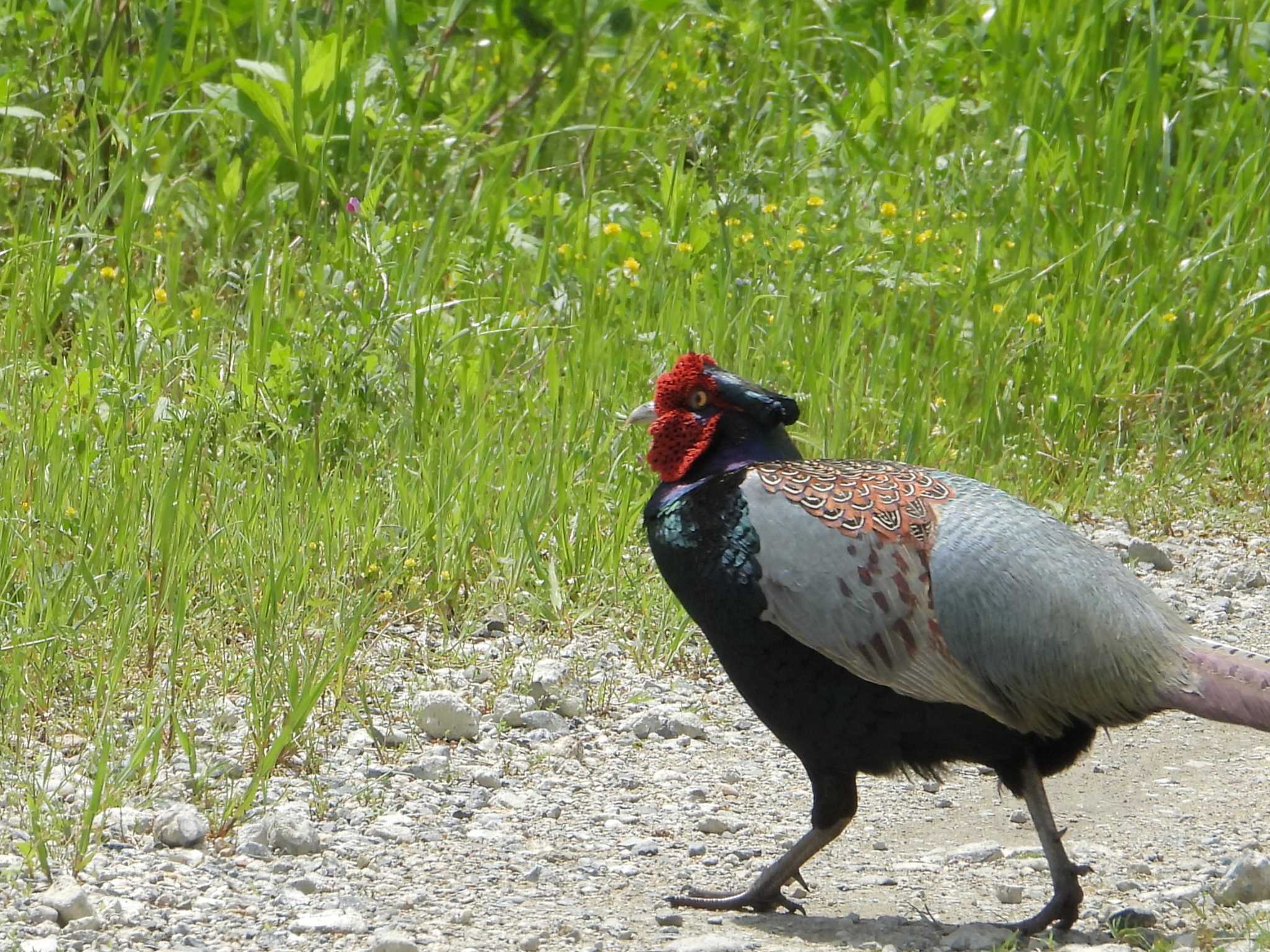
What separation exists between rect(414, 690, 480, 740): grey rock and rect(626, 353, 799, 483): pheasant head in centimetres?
88

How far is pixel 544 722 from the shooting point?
450 cm

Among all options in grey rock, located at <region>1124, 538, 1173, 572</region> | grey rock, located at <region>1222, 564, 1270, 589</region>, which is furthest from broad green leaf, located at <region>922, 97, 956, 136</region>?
grey rock, located at <region>1222, 564, 1270, 589</region>

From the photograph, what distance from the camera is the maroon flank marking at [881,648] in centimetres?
349

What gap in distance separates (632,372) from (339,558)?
1357 millimetres

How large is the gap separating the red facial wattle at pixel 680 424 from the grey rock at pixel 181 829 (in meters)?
1.15

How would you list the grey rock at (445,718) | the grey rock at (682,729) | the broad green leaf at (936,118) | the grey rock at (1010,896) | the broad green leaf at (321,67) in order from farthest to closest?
the broad green leaf at (936,118), the broad green leaf at (321,67), the grey rock at (682,729), the grey rock at (445,718), the grey rock at (1010,896)

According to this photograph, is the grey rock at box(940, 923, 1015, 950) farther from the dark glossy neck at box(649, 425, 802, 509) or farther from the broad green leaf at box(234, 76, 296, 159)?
the broad green leaf at box(234, 76, 296, 159)

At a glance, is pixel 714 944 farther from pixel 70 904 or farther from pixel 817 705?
pixel 70 904

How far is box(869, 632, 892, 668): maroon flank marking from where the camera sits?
138 inches

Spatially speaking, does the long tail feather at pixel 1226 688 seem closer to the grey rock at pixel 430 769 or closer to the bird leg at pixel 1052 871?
the bird leg at pixel 1052 871

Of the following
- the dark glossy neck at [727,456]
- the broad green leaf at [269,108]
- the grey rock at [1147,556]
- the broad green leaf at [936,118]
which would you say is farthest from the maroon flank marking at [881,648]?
the broad green leaf at [936,118]

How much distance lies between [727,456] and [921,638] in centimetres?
59

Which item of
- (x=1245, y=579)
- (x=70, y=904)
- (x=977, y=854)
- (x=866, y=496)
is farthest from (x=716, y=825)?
(x=1245, y=579)

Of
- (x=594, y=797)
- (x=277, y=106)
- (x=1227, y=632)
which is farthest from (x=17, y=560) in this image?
(x=1227, y=632)
